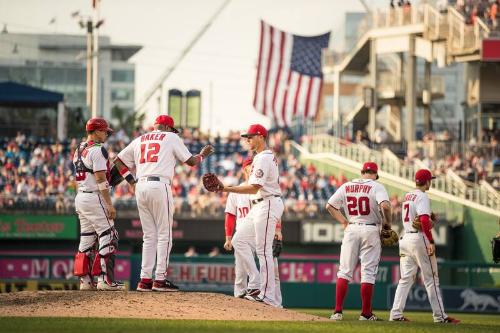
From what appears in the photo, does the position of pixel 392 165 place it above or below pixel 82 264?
above

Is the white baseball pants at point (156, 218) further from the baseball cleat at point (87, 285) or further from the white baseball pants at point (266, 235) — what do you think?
the white baseball pants at point (266, 235)

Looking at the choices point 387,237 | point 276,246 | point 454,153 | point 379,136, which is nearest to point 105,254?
point 276,246

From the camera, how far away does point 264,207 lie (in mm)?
17938

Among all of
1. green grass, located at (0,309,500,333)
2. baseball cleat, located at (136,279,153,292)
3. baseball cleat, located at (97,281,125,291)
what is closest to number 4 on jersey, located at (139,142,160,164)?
baseball cleat, located at (136,279,153,292)

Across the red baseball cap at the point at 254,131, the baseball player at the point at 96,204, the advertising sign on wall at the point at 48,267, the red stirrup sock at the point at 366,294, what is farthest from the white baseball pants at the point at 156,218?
the advertising sign on wall at the point at 48,267

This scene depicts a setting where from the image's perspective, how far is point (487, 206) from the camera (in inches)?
1662

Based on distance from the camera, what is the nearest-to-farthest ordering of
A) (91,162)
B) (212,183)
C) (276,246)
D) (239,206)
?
1. (212,183)
2. (91,162)
3. (276,246)
4. (239,206)

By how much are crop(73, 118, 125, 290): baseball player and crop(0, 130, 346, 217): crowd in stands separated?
73.6ft

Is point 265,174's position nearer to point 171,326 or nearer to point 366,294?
point 366,294

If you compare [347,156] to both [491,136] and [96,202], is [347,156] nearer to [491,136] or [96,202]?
[491,136]

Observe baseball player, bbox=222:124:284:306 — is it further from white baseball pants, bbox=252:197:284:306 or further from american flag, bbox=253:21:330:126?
american flag, bbox=253:21:330:126

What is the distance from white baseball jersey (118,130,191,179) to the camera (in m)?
17.2

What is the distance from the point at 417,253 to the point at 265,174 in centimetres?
310

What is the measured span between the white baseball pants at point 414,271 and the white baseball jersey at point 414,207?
0.21 metres
